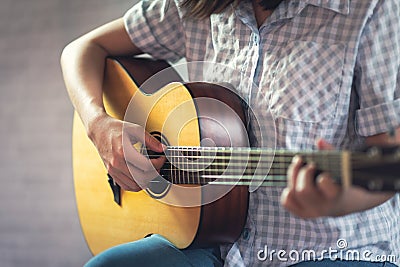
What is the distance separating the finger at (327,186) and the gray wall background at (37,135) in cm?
131

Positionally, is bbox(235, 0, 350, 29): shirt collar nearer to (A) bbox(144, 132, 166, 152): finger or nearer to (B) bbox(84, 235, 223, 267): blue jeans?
(A) bbox(144, 132, 166, 152): finger

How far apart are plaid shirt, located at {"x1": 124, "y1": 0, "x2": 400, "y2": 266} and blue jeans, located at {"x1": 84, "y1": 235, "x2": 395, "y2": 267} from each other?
0.06 ft

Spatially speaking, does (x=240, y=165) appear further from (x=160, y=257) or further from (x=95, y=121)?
(x=95, y=121)

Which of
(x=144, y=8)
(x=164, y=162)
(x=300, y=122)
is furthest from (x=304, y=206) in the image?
(x=144, y=8)

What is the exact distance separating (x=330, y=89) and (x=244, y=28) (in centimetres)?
22

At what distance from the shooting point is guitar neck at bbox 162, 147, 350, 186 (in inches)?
27.8

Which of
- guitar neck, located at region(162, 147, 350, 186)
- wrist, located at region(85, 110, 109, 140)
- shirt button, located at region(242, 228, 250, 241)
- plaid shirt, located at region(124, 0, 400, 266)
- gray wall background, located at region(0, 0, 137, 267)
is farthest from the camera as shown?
gray wall background, located at region(0, 0, 137, 267)

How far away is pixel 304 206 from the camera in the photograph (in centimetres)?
76

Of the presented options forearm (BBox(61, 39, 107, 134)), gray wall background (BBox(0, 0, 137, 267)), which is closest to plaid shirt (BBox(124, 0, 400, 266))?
forearm (BBox(61, 39, 107, 134))

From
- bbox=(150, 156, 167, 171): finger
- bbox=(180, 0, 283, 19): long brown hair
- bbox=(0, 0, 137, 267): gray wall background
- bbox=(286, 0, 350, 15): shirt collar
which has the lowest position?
bbox=(0, 0, 137, 267): gray wall background

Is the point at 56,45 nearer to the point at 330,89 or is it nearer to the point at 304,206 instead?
the point at 330,89

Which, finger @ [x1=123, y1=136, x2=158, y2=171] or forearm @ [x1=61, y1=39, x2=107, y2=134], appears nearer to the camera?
finger @ [x1=123, y1=136, x2=158, y2=171]

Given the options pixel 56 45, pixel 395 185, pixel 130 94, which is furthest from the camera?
pixel 56 45

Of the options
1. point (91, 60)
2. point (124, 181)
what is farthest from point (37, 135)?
point (124, 181)
